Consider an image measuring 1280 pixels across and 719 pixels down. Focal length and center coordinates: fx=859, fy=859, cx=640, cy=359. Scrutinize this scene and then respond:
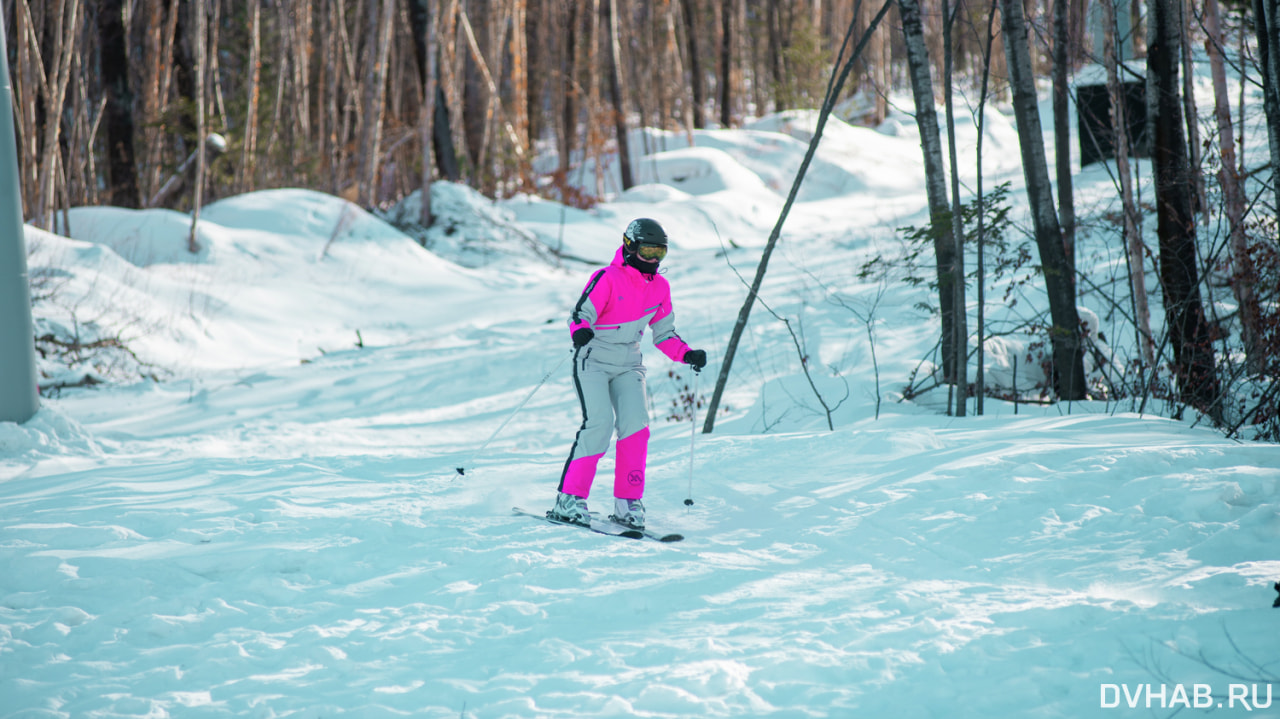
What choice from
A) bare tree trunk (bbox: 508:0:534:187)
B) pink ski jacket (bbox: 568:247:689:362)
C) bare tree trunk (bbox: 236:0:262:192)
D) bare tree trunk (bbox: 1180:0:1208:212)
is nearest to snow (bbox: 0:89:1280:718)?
pink ski jacket (bbox: 568:247:689:362)

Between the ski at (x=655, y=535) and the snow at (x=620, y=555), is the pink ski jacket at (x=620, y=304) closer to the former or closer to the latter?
the ski at (x=655, y=535)

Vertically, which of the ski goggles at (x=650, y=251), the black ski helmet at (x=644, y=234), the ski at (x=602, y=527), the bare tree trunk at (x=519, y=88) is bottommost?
the ski at (x=602, y=527)

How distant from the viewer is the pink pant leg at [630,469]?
15.1 feet

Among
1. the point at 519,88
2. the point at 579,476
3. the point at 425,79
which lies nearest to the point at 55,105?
the point at 425,79

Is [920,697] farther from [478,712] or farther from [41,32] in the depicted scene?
[41,32]

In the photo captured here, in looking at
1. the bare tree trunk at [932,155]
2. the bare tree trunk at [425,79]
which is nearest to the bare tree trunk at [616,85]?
the bare tree trunk at [425,79]

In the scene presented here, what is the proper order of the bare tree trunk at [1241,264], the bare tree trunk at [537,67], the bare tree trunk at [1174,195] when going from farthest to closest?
the bare tree trunk at [537,67] → the bare tree trunk at [1174,195] → the bare tree trunk at [1241,264]

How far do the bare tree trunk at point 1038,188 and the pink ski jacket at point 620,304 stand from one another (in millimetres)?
3539

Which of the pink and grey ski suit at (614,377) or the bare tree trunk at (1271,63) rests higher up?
the bare tree trunk at (1271,63)

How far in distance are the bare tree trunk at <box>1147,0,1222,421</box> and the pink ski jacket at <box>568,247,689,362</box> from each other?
4322mm

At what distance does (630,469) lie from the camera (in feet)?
15.1

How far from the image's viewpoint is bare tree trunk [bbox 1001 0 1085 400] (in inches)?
259

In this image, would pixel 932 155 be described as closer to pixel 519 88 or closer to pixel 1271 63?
pixel 1271 63

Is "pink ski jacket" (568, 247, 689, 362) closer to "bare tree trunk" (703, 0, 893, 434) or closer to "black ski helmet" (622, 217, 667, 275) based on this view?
"black ski helmet" (622, 217, 667, 275)
